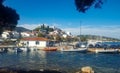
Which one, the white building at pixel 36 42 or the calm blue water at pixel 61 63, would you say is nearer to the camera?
the calm blue water at pixel 61 63

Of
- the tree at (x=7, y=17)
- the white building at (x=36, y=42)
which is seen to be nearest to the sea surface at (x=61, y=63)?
the tree at (x=7, y=17)

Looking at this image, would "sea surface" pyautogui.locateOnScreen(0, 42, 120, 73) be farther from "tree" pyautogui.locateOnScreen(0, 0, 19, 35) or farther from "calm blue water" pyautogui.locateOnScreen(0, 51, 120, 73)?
"tree" pyautogui.locateOnScreen(0, 0, 19, 35)

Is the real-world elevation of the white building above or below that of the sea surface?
above

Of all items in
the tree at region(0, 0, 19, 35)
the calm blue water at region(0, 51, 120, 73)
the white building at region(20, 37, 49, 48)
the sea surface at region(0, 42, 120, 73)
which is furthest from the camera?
the white building at region(20, 37, 49, 48)

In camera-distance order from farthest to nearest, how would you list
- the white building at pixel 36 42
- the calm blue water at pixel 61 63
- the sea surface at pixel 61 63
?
the white building at pixel 36 42
the calm blue water at pixel 61 63
the sea surface at pixel 61 63

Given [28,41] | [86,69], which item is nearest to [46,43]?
[28,41]

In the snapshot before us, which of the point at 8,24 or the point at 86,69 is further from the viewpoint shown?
the point at 86,69

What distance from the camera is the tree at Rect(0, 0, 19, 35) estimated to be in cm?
2486

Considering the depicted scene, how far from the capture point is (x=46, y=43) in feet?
355

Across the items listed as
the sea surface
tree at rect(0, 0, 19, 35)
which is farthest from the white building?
tree at rect(0, 0, 19, 35)

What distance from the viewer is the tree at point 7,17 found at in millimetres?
24859

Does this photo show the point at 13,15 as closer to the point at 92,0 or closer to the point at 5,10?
the point at 5,10

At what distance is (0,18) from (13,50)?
7141 cm

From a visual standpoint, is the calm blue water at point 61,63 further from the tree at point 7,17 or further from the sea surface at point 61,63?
the tree at point 7,17
